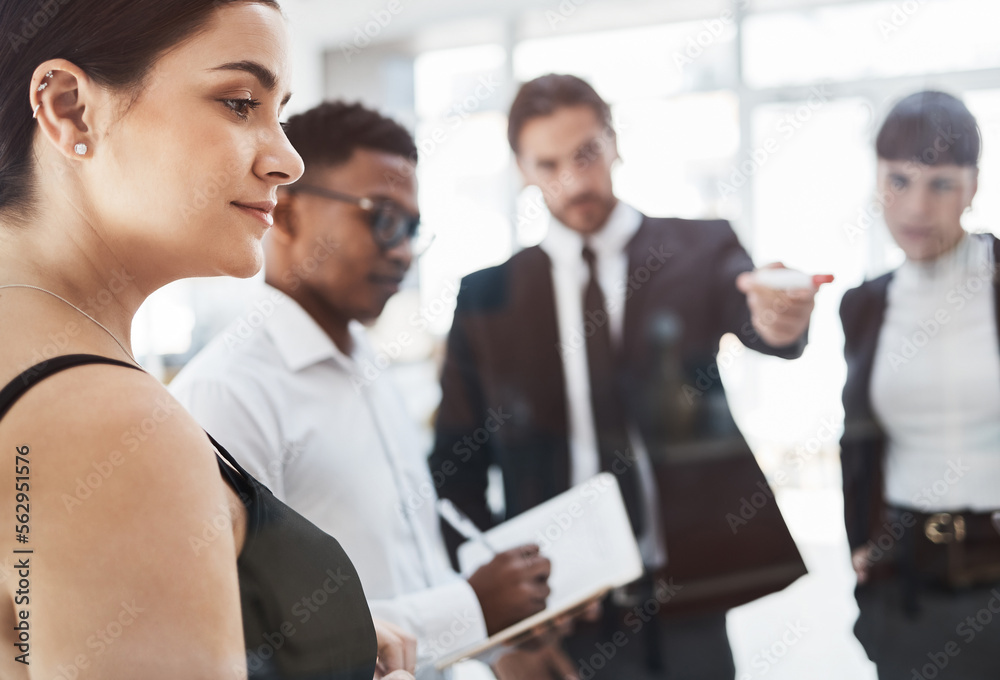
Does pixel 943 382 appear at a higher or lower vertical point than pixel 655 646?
higher

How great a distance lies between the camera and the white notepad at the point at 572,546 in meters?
0.87

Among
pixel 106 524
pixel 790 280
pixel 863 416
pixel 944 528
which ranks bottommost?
pixel 944 528

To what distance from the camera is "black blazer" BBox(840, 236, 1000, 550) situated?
1.04 meters

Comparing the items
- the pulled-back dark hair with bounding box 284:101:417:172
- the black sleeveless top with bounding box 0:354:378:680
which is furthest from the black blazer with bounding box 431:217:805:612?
the black sleeveless top with bounding box 0:354:378:680

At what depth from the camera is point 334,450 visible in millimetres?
→ 761

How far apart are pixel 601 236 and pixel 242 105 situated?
800mm

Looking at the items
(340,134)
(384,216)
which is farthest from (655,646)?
(340,134)

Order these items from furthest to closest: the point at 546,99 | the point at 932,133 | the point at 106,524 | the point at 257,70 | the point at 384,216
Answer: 1. the point at 546,99
2. the point at 932,133
3. the point at 384,216
4. the point at 257,70
5. the point at 106,524

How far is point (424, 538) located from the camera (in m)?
0.84

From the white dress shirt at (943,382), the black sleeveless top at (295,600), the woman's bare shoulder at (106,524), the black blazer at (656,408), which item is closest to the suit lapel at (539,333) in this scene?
the black blazer at (656,408)

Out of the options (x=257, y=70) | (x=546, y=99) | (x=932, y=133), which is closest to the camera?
(x=257, y=70)

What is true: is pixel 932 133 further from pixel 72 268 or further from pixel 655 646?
pixel 72 268

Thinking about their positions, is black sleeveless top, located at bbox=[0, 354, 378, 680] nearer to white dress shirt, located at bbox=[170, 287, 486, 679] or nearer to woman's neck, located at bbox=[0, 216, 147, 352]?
woman's neck, located at bbox=[0, 216, 147, 352]

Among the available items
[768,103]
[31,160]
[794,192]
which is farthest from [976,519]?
[31,160]
